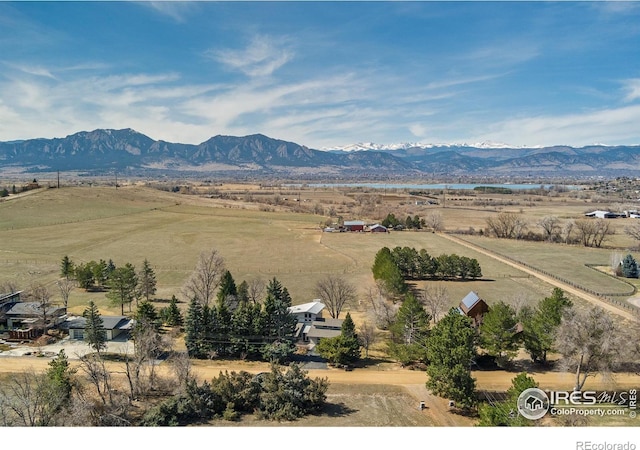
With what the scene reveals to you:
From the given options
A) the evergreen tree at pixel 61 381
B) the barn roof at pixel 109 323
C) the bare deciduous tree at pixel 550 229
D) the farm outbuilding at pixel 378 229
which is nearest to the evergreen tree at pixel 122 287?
the barn roof at pixel 109 323

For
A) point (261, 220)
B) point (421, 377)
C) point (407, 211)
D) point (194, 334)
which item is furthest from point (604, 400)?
point (407, 211)

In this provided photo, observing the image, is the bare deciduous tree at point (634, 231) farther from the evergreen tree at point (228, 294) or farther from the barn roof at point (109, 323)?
the barn roof at point (109, 323)

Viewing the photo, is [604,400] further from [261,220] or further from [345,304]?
[261,220]

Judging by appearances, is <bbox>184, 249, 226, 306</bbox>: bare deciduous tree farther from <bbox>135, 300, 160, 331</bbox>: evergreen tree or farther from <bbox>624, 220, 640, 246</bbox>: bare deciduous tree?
<bbox>624, 220, 640, 246</bbox>: bare deciduous tree

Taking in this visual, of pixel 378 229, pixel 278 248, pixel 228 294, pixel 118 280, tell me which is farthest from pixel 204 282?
pixel 378 229

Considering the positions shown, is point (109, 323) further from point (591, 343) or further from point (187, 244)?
point (187, 244)

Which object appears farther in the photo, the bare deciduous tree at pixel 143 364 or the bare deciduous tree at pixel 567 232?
the bare deciduous tree at pixel 567 232
